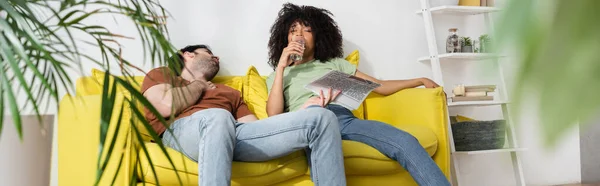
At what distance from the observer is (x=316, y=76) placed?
3.27 meters

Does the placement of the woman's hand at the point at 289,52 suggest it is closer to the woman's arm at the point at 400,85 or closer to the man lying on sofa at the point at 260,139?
the woman's arm at the point at 400,85

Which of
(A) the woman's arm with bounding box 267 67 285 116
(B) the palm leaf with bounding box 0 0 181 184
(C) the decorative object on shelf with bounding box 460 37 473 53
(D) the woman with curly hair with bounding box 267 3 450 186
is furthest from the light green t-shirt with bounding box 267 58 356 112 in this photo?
(B) the palm leaf with bounding box 0 0 181 184

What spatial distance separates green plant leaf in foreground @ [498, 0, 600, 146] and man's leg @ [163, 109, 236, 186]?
2.38 meters

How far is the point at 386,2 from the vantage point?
3.86 meters

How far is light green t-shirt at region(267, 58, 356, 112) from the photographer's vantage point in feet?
10.5

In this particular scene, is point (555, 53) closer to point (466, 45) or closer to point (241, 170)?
point (241, 170)

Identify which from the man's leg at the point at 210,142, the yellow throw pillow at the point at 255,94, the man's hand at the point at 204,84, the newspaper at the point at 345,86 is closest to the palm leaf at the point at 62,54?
the man's leg at the point at 210,142

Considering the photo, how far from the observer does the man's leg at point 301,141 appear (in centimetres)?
258

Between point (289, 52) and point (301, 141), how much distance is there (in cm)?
65

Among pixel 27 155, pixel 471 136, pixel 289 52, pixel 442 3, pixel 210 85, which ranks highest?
pixel 442 3

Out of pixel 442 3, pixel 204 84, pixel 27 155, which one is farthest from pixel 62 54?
pixel 442 3

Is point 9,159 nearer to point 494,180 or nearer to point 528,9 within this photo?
point 528,9

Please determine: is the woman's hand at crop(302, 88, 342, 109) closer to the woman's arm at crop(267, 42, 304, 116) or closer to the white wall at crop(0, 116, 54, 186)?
the woman's arm at crop(267, 42, 304, 116)

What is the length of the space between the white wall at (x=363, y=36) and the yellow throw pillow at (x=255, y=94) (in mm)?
181
